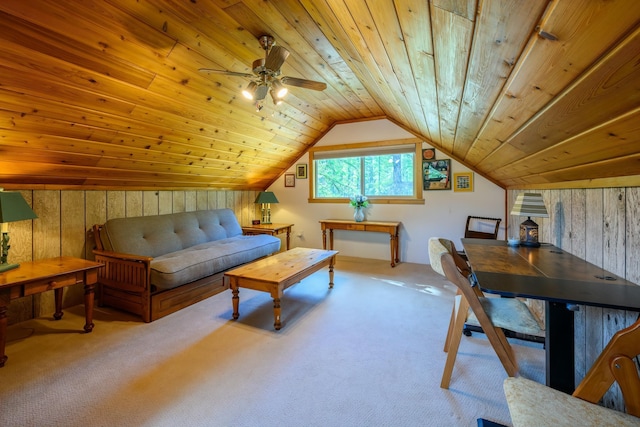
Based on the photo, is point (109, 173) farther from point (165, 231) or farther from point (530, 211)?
point (530, 211)

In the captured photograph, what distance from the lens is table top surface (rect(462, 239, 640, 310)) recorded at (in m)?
1.11

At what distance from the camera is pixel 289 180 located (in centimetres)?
540

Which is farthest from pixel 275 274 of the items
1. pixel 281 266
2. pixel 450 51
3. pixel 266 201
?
pixel 266 201

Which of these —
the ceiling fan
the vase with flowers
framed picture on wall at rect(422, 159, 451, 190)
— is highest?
the ceiling fan

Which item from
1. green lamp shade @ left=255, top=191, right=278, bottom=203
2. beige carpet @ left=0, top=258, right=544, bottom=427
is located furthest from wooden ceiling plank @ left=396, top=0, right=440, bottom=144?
green lamp shade @ left=255, top=191, right=278, bottom=203

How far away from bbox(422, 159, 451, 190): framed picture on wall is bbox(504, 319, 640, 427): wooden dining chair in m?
3.50

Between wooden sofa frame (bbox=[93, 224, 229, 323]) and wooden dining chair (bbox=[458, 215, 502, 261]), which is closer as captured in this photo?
wooden sofa frame (bbox=[93, 224, 229, 323])

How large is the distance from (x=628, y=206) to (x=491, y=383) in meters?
1.20

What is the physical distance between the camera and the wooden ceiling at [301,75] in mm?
809

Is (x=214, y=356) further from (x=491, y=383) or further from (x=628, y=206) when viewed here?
(x=628, y=206)

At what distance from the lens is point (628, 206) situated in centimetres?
136

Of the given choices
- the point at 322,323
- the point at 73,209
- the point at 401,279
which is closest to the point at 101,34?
the point at 73,209

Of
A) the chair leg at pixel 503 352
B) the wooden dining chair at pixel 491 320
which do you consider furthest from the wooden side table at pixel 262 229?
the chair leg at pixel 503 352

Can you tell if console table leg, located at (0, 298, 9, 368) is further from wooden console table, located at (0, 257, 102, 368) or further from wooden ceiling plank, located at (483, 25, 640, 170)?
wooden ceiling plank, located at (483, 25, 640, 170)
